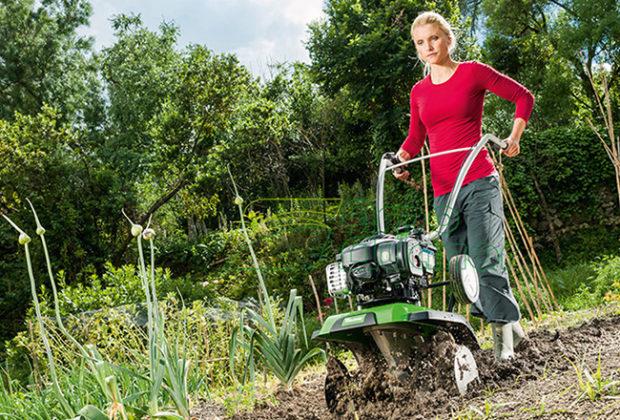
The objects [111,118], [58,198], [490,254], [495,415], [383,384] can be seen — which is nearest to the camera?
[495,415]

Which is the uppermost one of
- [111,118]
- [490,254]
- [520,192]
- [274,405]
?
[111,118]

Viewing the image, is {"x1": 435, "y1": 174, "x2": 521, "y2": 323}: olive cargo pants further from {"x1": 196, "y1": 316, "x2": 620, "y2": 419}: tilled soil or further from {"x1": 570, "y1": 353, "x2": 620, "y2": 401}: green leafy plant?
{"x1": 570, "y1": 353, "x2": 620, "y2": 401}: green leafy plant

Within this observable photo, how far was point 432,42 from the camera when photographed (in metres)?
3.34

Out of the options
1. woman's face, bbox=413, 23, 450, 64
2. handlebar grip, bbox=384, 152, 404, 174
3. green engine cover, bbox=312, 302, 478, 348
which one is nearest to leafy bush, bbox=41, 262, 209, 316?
handlebar grip, bbox=384, 152, 404, 174

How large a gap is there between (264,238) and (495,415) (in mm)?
9505

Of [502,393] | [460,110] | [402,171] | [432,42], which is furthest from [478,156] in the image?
[502,393]

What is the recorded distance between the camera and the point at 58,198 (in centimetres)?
1199

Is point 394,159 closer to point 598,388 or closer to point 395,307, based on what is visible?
point 395,307

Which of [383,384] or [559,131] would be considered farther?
[559,131]

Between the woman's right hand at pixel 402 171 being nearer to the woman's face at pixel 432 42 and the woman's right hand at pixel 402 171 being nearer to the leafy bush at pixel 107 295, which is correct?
the woman's face at pixel 432 42

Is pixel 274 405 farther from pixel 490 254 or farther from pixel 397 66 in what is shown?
pixel 397 66

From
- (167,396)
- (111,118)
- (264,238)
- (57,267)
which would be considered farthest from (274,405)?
(111,118)

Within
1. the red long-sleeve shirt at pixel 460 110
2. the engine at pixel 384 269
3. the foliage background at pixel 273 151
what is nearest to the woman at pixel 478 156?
the red long-sleeve shirt at pixel 460 110

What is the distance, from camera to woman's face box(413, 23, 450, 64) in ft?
10.9
